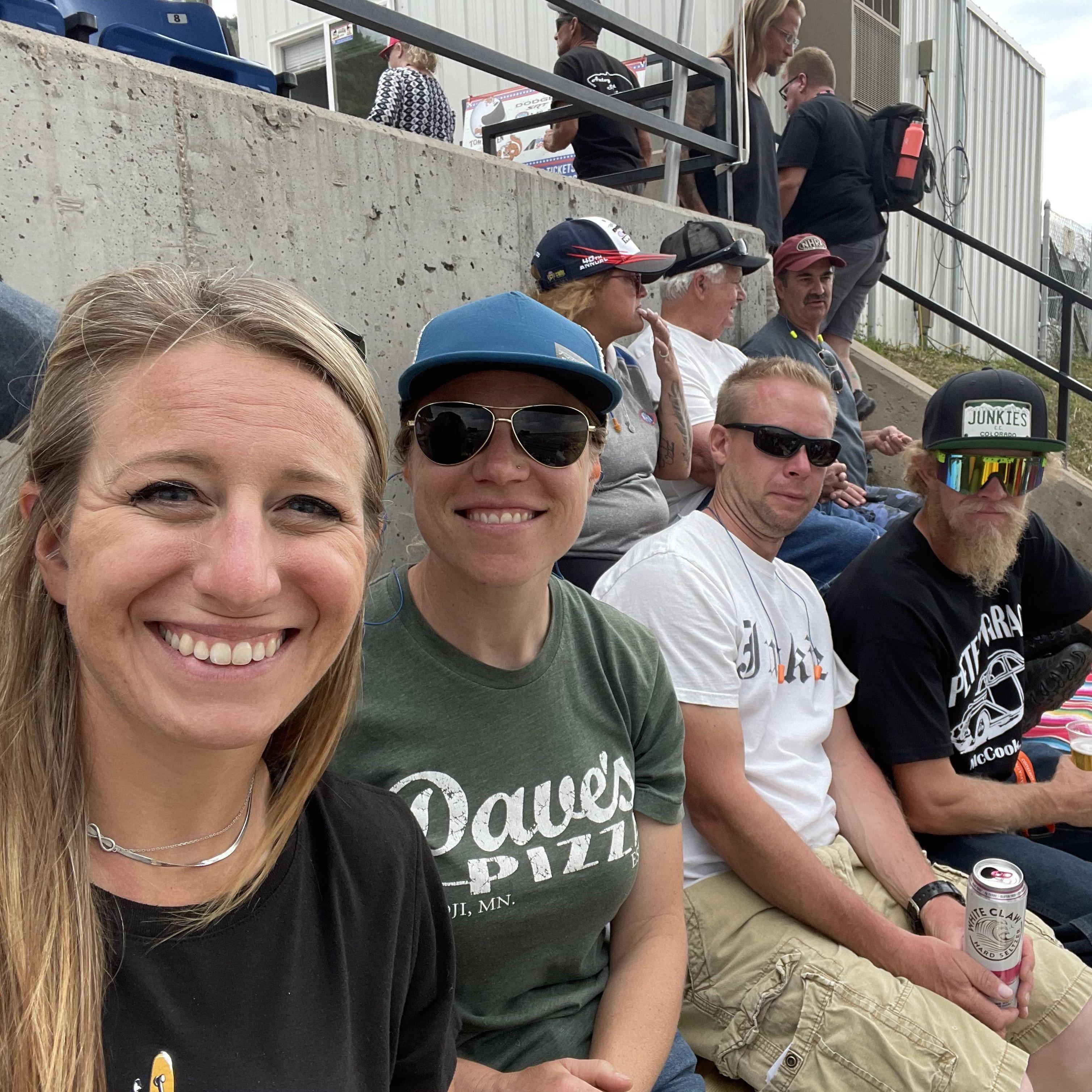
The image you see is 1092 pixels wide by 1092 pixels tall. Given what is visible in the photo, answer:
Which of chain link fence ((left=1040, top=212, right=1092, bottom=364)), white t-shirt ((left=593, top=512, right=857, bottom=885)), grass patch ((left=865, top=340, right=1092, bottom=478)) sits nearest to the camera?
white t-shirt ((left=593, top=512, right=857, bottom=885))

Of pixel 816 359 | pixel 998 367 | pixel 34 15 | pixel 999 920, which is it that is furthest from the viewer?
pixel 998 367

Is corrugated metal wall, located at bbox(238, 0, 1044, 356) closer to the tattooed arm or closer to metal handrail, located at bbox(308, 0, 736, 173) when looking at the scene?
metal handrail, located at bbox(308, 0, 736, 173)

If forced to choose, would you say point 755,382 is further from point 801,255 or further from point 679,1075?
point 801,255

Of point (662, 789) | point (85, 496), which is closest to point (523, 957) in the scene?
point (662, 789)

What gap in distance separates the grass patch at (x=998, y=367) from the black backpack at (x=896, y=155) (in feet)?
4.98

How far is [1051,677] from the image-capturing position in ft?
11.4

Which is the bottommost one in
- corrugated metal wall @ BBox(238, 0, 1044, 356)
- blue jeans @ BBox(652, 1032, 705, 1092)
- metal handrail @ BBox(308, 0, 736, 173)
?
blue jeans @ BBox(652, 1032, 705, 1092)

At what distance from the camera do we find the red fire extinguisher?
6.39 m

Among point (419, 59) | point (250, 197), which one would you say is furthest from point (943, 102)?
point (250, 197)

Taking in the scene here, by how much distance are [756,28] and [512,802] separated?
5.95 m

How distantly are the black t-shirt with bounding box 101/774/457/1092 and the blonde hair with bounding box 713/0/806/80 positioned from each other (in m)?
5.94

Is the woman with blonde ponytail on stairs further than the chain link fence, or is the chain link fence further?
the chain link fence

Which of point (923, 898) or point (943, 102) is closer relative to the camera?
point (923, 898)

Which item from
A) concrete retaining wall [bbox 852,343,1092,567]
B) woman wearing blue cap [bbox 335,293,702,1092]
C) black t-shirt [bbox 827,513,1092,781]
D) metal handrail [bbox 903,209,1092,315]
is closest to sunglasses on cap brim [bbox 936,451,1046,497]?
black t-shirt [bbox 827,513,1092,781]
